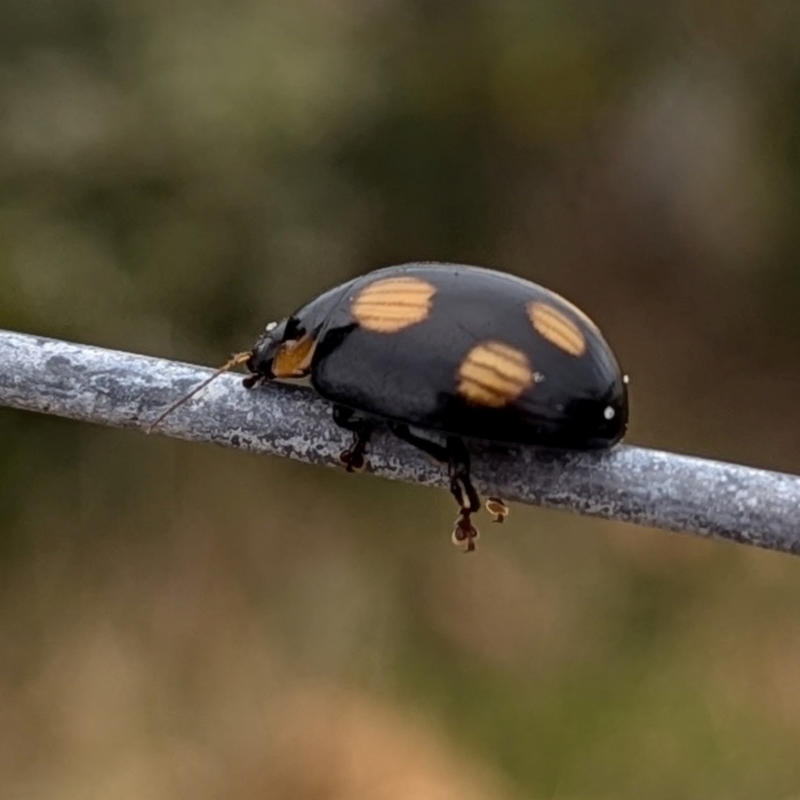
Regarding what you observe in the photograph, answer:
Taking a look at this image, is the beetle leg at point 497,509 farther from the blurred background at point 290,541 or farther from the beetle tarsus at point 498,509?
the blurred background at point 290,541

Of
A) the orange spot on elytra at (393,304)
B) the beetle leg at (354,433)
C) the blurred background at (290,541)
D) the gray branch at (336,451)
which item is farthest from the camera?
the blurred background at (290,541)

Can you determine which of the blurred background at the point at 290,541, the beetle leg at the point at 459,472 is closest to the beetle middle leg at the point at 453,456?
the beetle leg at the point at 459,472

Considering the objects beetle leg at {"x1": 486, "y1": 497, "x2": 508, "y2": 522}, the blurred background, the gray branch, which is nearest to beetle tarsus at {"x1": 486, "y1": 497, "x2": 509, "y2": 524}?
beetle leg at {"x1": 486, "y1": 497, "x2": 508, "y2": 522}

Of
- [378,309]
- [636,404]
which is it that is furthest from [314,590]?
[378,309]

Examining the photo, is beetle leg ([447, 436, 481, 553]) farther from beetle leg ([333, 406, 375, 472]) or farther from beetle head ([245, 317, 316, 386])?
beetle head ([245, 317, 316, 386])

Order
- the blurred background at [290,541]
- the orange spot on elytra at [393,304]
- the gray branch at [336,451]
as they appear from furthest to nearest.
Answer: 1. the blurred background at [290,541]
2. the orange spot on elytra at [393,304]
3. the gray branch at [336,451]

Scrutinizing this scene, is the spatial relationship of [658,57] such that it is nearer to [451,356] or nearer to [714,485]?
[451,356]

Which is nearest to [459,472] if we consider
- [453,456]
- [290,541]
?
[453,456]
